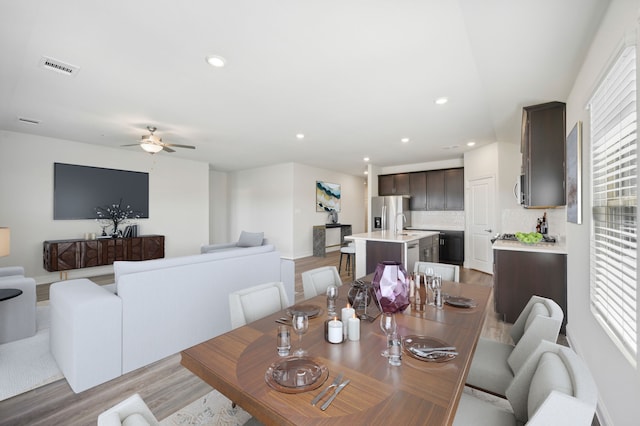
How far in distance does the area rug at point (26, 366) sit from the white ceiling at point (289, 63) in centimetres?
262

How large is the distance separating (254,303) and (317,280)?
66 cm

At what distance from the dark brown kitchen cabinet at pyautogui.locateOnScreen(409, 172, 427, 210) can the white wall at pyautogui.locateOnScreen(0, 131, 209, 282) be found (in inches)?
235

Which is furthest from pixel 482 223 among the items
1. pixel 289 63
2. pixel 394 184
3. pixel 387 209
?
pixel 289 63

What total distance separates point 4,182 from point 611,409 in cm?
779

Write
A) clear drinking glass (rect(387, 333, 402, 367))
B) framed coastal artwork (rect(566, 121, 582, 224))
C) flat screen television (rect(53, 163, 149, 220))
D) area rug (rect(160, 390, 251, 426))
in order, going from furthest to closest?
1. flat screen television (rect(53, 163, 149, 220))
2. framed coastal artwork (rect(566, 121, 582, 224))
3. area rug (rect(160, 390, 251, 426))
4. clear drinking glass (rect(387, 333, 402, 367))

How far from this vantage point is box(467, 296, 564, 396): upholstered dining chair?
1329mm

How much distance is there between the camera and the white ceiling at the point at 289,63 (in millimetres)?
1919

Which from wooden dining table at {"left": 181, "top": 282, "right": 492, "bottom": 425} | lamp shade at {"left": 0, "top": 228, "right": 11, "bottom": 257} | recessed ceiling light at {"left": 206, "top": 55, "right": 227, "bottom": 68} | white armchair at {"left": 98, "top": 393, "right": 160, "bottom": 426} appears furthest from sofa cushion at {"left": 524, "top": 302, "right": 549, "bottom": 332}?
lamp shade at {"left": 0, "top": 228, "right": 11, "bottom": 257}

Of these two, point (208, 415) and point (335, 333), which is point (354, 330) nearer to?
point (335, 333)

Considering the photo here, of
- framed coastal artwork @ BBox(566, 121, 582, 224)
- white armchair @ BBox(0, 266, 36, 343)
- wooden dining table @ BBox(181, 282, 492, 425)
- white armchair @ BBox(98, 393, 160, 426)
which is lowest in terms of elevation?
white armchair @ BBox(0, 266, 36, 343)

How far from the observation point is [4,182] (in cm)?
468

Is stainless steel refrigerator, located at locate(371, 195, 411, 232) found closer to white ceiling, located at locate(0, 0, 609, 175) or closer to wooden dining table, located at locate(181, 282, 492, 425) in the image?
white ceiling, located at locate(0, 0, 609, 175)

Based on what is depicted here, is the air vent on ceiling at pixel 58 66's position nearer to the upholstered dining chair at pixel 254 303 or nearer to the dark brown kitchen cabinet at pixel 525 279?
the upholstered dining chair at pixel 254 303

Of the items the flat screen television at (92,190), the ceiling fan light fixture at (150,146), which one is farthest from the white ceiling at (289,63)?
the flat screen television at (92,190)
